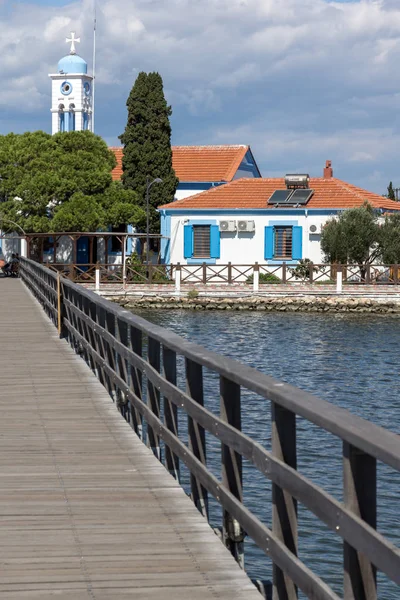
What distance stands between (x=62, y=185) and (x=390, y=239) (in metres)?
16.9

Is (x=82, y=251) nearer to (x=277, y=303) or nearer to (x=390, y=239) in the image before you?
(x=277, y=303)

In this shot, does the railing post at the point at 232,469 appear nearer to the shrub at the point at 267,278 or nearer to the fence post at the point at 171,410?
the fence post at the point at 171,410

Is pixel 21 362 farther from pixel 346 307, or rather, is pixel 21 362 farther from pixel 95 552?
pixel 346 307

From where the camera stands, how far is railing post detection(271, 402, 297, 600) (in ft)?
14.2

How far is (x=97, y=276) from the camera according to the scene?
→ 157 ft

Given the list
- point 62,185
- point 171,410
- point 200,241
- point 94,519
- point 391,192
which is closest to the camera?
point 94,519

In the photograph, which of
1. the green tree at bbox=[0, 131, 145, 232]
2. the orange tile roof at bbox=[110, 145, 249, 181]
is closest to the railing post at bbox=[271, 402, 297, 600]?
the green tree at bbox=[0, 131, 145, 232]

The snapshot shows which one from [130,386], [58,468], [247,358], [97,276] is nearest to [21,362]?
[130,386]

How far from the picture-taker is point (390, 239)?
156 feet

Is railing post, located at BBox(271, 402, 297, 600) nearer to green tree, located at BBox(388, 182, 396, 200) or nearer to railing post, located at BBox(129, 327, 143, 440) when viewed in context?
railing post, located at BBox(129, 327, 143, 440)

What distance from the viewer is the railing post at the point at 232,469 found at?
5.47m

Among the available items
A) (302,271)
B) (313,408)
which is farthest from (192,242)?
(313,408)

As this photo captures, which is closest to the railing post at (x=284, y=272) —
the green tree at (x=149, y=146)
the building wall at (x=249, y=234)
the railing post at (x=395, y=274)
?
the building wall at (x=249, y=234)

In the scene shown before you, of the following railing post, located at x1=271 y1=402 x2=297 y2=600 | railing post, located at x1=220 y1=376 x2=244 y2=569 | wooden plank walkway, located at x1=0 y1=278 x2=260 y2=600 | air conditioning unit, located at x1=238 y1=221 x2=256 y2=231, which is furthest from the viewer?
air conditioning unit, located at x1=238 y1=221 x2=256 y2=231
